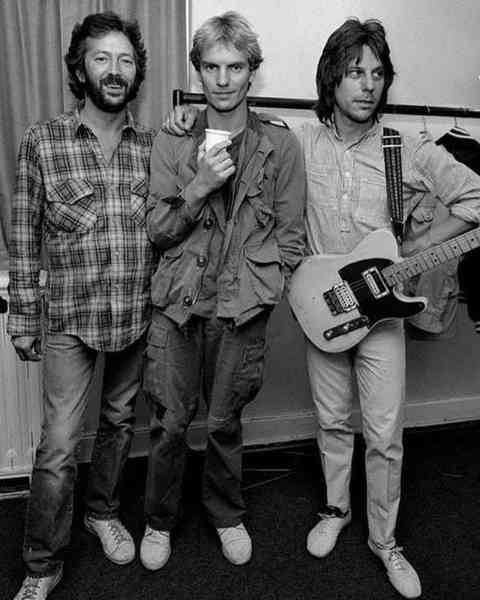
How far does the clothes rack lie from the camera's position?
2324 millimetres

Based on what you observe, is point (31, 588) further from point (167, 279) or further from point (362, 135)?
point (362, 135)

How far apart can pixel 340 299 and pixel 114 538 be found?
3.53 ft

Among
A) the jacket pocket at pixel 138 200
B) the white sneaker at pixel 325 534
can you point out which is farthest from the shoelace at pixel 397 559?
the jacket pocket at pixel 138 200

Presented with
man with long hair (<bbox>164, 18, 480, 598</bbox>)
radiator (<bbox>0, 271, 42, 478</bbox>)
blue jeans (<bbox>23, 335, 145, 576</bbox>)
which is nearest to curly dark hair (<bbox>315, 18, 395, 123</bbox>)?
man with long hair (<bbox>164, 18, 480, 598</bbox>)

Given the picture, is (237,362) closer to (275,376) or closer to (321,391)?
(321,391)

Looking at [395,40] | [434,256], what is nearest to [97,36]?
[434,256]

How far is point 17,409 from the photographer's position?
7.79 ft

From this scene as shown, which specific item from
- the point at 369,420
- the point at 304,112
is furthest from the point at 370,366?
the point at 304,112

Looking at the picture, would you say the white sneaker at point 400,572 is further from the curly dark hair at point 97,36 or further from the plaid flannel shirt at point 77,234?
the curly dark hair at point 97,36

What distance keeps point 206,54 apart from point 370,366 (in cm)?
106

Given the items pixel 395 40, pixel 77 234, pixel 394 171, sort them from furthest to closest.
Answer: pixel 395 40, pixel 394 171, pixel 77 234

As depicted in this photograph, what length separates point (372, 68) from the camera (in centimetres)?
190

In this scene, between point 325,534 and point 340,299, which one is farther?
point 325,534

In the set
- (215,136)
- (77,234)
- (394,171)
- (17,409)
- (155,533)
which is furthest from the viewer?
(17,409)
